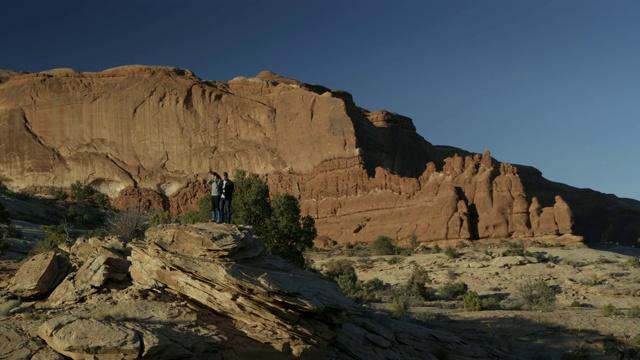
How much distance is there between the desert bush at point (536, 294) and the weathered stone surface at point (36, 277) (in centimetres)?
2149

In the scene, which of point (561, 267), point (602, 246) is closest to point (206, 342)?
point (561, 267)

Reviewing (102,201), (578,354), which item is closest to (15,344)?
(578,354)

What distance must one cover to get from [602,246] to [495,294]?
3055 cm

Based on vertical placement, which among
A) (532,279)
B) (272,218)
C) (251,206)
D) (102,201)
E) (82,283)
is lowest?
(82,283)

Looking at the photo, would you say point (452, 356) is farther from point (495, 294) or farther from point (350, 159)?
point (350, 159)

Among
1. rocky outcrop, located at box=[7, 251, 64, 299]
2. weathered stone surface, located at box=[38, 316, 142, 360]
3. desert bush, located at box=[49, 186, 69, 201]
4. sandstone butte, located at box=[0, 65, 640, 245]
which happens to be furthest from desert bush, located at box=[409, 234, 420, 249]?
weathered stone surface, located at box=[38, 316, 142, 360]

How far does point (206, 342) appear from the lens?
518 inches

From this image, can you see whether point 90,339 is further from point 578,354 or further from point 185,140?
point 185,140

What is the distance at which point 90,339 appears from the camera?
12.0m

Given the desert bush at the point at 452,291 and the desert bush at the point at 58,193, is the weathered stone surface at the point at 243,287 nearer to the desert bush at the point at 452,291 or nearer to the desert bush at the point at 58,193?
the desert bush at the point at 452,291

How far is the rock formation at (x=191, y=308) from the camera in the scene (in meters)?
12.2

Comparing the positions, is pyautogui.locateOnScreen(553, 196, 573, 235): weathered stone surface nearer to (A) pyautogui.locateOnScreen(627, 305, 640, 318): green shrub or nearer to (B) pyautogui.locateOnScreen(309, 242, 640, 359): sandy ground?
(B) pyautogui.locateOnScreen(309, 242, 640, 359): sandy ground

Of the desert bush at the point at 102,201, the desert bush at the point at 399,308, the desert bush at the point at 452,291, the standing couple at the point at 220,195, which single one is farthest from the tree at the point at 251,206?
the desert bush at the point at 102,201

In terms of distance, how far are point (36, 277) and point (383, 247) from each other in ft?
144
